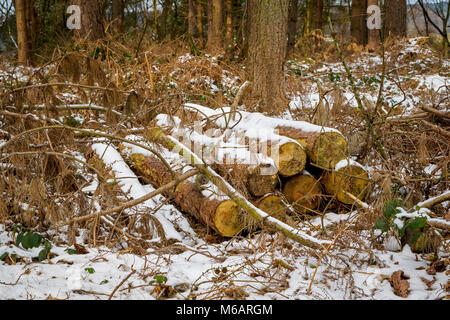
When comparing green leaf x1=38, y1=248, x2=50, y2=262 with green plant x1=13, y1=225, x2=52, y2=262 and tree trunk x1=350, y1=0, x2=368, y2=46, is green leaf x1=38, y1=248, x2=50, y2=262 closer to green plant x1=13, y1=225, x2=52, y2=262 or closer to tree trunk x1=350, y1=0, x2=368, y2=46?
green plant x1=13, y1=225, x2=52, y2=262

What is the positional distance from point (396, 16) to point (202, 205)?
9868mm

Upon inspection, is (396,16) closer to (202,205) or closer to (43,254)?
(202,205)

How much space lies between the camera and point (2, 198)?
3.03 m

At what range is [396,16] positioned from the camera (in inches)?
432

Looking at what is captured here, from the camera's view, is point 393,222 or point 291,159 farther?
point 291,159

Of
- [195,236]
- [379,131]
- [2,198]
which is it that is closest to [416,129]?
[379,131]

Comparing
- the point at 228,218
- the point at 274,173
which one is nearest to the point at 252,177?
the point at 274,173

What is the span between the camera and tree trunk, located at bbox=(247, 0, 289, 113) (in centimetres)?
604

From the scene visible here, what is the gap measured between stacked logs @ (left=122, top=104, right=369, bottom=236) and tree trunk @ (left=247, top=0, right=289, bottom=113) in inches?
76.3

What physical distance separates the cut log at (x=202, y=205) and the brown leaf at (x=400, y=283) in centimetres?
121

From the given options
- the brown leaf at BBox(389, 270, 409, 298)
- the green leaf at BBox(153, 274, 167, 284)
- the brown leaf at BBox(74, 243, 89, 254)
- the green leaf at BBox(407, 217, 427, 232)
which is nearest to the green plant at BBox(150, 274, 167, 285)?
the green leaf at BBox(153, 274, 167, 284)

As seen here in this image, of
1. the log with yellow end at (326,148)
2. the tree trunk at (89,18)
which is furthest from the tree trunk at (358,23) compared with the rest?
the log with yellow end at (326,148)

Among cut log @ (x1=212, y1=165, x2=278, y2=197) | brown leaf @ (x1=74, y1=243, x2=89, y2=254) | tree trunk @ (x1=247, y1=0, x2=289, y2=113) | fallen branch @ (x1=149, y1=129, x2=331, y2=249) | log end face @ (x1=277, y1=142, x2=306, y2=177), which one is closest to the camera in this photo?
fallen branch @ (x1=149, y1=129, x2=331, y2=249)
